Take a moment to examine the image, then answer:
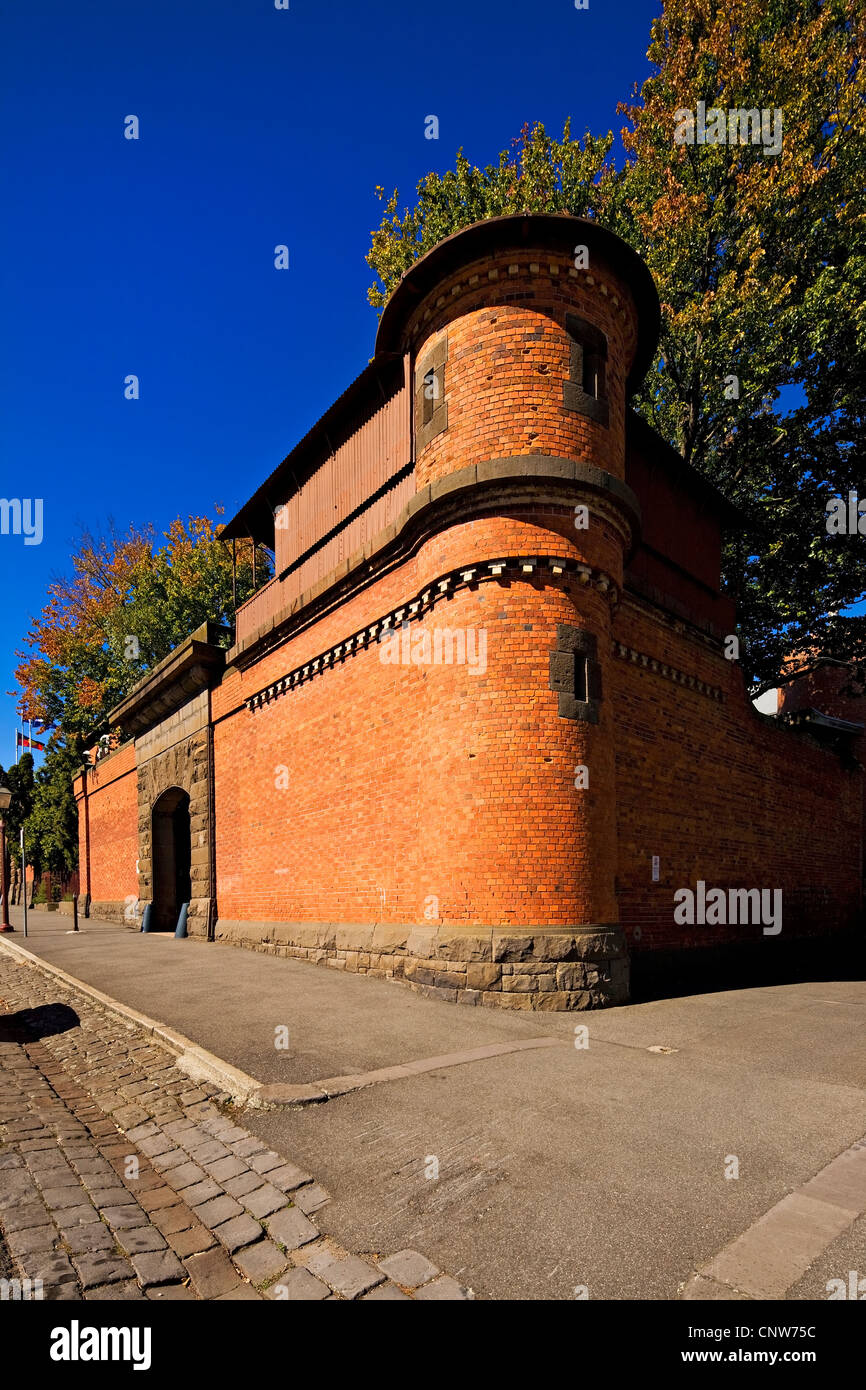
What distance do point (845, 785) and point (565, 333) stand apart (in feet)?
51.4

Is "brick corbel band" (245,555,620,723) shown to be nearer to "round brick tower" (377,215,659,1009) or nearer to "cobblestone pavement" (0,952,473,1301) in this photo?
"round brick tower" (377,215,659,1009)

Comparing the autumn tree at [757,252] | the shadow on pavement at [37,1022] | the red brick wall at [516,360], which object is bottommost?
the shadow on pavement at [37,1022]

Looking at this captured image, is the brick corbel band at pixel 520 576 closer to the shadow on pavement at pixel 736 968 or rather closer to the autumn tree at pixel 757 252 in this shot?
the shadow on pavement at pixel 736 968

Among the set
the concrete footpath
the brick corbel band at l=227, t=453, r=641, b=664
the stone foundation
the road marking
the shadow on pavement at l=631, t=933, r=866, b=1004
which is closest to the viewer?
the concrete footpath

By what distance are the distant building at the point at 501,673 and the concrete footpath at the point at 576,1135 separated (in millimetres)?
1619

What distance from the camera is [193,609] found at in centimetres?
2955

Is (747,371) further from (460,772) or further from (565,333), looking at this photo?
(460,772)

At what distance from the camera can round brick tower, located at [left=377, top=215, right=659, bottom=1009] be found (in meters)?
7.71

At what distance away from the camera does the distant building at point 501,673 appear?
795cm

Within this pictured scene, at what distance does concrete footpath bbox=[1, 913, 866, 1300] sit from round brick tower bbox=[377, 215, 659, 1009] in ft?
3.25
